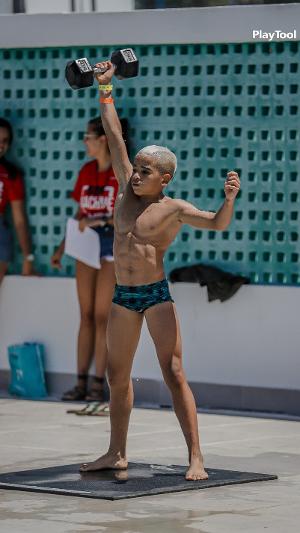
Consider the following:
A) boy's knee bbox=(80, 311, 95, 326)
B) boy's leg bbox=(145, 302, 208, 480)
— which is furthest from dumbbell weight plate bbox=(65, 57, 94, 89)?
boy's knee bbox=(80, 311, 95, 326)

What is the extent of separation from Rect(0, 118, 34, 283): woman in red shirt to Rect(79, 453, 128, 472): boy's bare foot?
13.9 feet

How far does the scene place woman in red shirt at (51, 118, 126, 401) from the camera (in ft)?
40.7

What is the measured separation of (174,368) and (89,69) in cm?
175

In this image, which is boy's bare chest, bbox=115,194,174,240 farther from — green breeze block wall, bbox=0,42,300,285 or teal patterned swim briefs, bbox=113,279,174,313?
green breeze block wall, bbox=0,42,300,285

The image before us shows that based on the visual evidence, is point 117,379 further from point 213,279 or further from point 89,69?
point 213,279

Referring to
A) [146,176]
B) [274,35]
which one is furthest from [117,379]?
[274,35]

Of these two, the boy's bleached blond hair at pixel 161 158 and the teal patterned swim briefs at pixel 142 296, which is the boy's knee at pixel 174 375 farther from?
the boy's bleached blond hair at pixel 161 158

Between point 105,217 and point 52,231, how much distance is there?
0.93 m

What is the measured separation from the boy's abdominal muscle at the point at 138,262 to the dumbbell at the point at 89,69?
0.97 metres

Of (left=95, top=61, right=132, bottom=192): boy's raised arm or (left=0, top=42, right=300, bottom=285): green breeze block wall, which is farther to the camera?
(left=0, top=42, right=300, bottom=285): green breeze block wall

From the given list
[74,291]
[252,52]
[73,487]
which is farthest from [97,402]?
[73,487]

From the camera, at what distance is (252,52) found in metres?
12.1

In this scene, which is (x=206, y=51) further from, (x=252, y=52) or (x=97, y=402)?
(x=97, y=402)

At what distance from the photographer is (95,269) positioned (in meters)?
12.5
